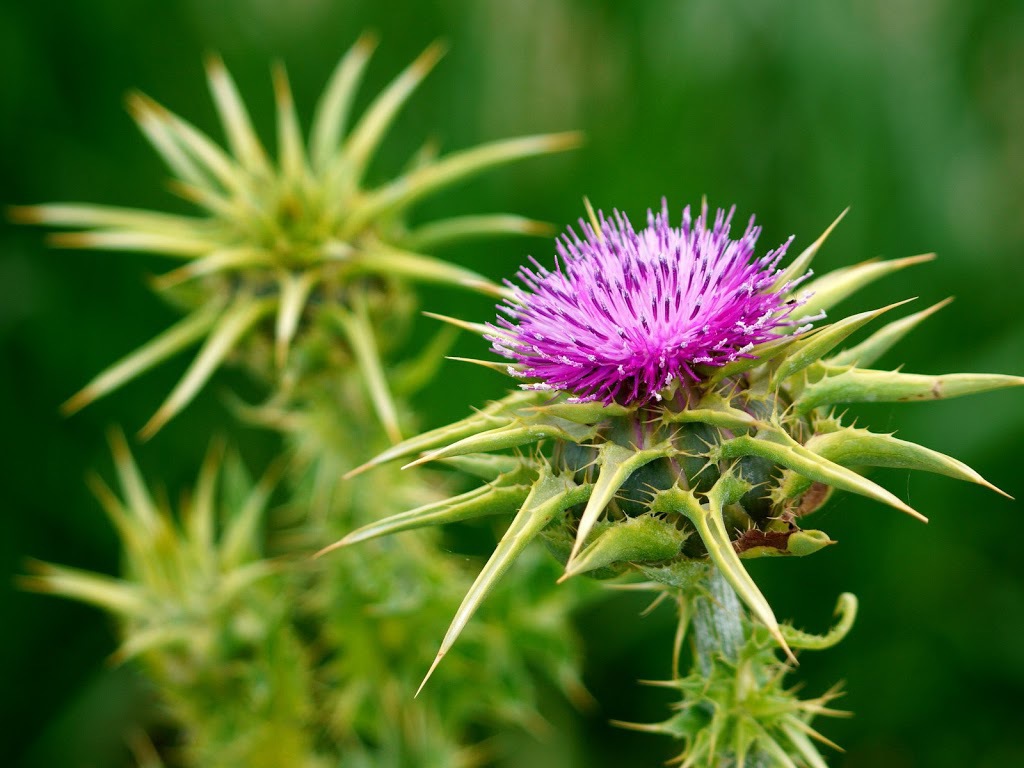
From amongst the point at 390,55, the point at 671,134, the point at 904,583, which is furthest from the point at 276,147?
the point at 904,583

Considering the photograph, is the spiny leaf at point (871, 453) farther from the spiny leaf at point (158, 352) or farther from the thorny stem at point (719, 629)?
the spiny leaf at point (158, 352)

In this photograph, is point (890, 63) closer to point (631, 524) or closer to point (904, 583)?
point (904, 583)

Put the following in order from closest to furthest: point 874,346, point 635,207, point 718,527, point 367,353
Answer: point 718,527 < point 874,346 < point 367,353 < point 635,207

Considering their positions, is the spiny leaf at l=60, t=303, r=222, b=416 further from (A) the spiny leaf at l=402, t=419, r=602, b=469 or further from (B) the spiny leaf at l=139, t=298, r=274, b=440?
(A) the spiny leaf at l=402, t=419, r=602, b=469

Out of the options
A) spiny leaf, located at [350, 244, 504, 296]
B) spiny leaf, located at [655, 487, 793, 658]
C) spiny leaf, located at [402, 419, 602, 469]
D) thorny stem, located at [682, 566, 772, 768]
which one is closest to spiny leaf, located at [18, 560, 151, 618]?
spiny leaf, located at [350, 244, 504, 296]

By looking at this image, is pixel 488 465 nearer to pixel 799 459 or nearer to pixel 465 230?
pixel 799 459

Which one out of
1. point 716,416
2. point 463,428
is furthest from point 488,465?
point 716,416

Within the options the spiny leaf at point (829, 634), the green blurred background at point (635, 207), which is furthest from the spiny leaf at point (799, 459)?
the green blurred background at point (635, 207)
